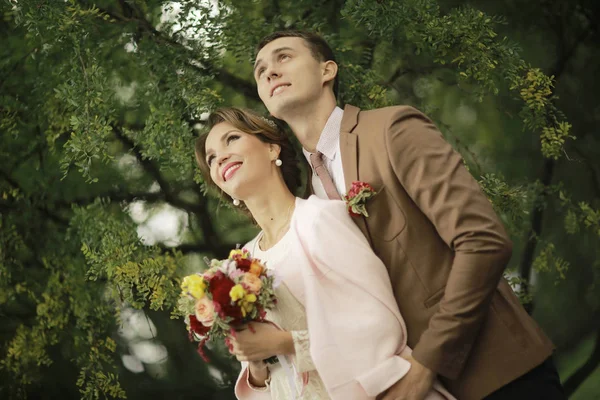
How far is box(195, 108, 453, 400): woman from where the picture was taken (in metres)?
2.34

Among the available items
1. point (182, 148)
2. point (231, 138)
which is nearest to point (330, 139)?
point (231, 138)

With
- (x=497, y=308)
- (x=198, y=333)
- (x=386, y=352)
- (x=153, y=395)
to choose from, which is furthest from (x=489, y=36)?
(x=153, y=395)

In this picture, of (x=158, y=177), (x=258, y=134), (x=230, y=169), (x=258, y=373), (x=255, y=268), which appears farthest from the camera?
(x=158, y=177)

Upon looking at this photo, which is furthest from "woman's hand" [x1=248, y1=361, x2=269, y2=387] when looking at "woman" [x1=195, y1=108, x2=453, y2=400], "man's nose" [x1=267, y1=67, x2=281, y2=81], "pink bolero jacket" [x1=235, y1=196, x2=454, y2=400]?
"man's nose" [x1=267, y1=67, x2=281, y2=81]

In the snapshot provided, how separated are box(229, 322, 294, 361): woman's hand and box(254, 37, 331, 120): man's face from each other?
34.9 inches

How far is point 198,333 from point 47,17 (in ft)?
7.60

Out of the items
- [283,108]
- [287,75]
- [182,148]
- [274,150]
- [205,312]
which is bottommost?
[182,148]

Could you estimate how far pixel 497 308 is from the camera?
7.80ft

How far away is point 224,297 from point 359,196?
0.59 m

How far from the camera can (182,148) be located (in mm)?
3730

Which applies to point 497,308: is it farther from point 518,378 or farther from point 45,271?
point 45,271

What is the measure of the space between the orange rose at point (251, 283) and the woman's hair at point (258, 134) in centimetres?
74

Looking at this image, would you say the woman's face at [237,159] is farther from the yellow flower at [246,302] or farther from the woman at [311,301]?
the yellow flower at [246,302]

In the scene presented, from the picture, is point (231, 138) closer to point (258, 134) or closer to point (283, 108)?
point (258, 134)
